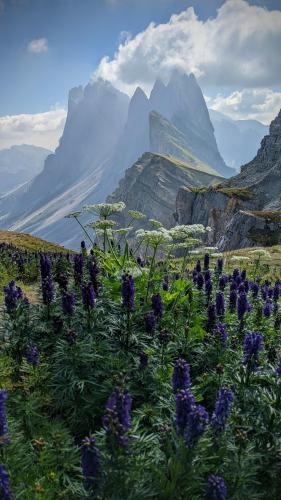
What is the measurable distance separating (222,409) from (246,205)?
90.3 meters

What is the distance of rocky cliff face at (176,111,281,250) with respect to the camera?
6269cm

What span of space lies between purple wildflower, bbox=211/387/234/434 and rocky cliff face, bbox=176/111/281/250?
56742 millimetres

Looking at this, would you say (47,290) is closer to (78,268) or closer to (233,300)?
(78,268)

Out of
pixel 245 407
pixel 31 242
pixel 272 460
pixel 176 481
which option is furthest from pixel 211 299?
pixel 31 242

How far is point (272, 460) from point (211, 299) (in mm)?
5696

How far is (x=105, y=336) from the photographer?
8352 mm

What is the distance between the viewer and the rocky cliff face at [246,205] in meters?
62.7

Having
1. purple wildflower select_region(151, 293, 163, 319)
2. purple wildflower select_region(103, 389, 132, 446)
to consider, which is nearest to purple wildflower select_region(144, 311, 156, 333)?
purple wildflower select_region(151, 293, 163, 319)

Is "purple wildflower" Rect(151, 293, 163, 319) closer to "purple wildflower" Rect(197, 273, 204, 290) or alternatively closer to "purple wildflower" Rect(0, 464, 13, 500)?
"purple wildflower" Rect(197, 273, 204, 290)

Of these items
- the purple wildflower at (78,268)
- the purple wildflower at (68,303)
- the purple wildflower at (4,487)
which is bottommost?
the purple wildflower at (4,487)

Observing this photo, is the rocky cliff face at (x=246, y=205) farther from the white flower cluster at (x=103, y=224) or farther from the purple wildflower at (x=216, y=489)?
the purple wildflower at (x=216, y=489)

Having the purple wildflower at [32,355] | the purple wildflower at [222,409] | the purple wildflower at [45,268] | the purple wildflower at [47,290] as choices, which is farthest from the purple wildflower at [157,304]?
the purple wildflower at [222,409]

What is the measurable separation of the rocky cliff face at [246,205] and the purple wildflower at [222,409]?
56742 millimetres

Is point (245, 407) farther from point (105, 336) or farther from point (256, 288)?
point (256, 288)
